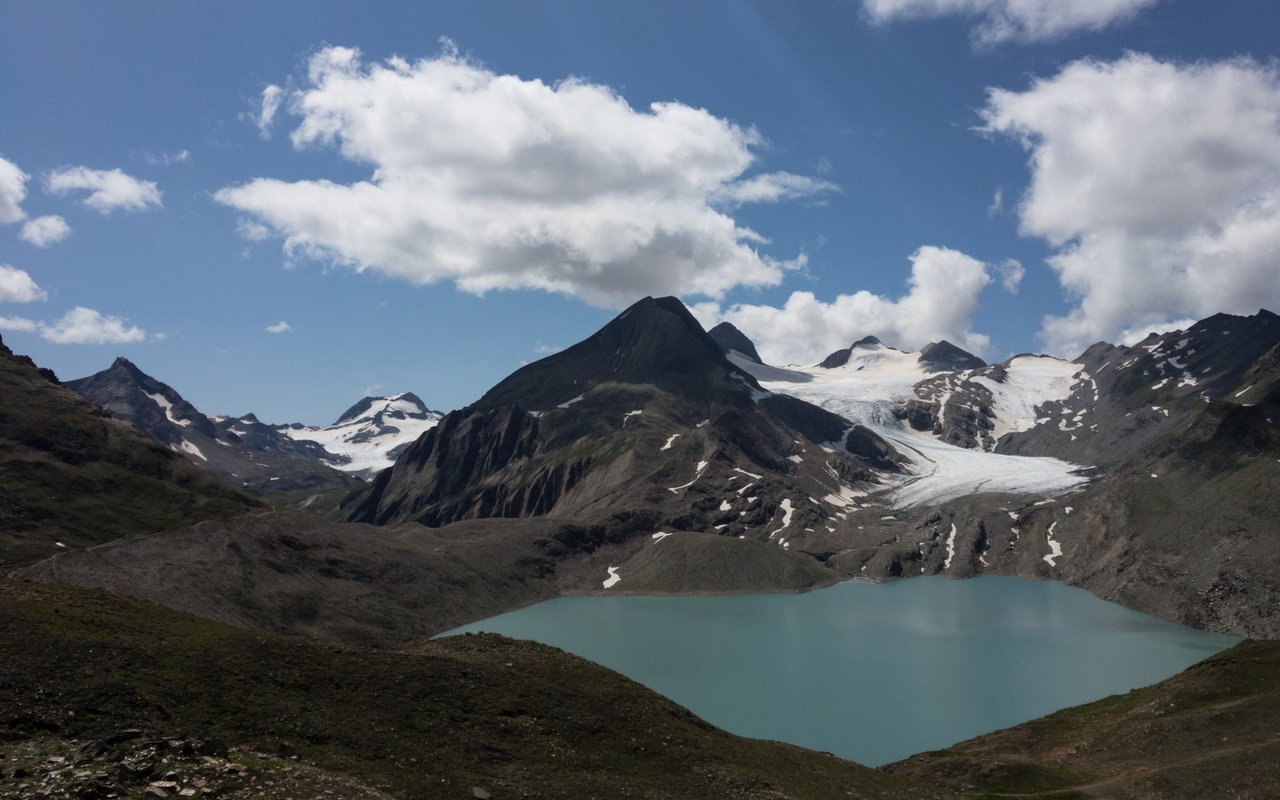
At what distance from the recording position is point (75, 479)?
153m

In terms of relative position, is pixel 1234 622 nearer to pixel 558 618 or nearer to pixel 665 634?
pixel 665 634

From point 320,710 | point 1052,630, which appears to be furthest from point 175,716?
point 1052,630

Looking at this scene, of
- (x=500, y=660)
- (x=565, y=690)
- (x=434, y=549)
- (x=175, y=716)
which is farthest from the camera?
(x=434, y=549)

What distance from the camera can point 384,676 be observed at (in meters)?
42.9

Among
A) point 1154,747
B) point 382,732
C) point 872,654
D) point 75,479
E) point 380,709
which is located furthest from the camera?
point 75,479

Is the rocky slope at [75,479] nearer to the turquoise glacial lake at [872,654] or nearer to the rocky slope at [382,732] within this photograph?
the turquoise glacial lake at [872,654]

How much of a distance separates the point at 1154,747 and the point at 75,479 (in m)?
171

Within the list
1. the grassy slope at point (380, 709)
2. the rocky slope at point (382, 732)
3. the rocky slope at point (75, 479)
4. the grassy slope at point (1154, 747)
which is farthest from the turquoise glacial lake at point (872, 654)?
the rocky slope at point (75, 479)

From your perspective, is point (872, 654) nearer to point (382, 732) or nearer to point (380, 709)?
point (380, 709)

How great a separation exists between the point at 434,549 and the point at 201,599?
74.7m


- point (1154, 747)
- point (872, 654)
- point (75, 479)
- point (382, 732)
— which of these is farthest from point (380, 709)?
point (75, 479)

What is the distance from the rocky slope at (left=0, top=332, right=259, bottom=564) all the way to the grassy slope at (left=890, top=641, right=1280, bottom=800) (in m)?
132

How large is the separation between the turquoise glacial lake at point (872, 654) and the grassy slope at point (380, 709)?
4271 cm

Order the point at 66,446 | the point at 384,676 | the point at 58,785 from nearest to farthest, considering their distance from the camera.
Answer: the point at 58,785 → the point at 384,676 → the point at 66,446
